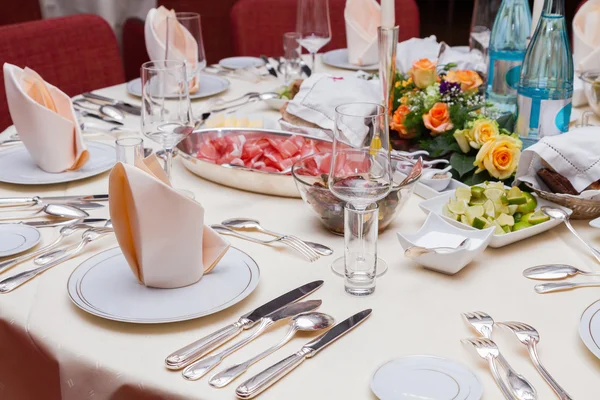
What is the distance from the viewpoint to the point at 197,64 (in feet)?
6.28

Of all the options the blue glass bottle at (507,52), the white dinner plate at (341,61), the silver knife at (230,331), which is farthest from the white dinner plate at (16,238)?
the white dinner plate at (341,61)

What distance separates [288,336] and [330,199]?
314 millimetres

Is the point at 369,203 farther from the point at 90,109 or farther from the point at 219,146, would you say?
the point at 90,109

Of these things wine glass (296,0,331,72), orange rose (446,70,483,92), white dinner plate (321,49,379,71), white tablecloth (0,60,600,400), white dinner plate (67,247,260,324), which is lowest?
white tablecloth (0,60,600,400)

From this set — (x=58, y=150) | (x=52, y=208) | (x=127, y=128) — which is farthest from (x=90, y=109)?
(x=52, y=208)

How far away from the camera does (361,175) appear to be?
0.98 metres

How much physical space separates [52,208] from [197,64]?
2.50 ft

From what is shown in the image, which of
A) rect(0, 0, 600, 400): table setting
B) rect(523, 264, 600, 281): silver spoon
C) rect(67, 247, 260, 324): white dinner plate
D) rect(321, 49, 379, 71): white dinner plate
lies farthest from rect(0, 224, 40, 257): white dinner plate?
rect(321, 49, 379, 71): white dinner plate

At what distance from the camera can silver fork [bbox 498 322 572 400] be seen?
2.56 ft

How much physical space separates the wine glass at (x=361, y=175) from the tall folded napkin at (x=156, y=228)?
0.18 meters

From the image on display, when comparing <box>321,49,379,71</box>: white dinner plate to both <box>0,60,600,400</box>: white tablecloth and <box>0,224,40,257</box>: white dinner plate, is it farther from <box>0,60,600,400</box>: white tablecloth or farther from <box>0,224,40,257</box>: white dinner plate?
<box>0,224,40,257</box>: white dinner plate

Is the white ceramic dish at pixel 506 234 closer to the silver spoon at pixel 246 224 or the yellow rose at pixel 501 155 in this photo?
the yellow rose at pixel 501 155

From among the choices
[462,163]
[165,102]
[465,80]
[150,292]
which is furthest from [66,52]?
[150,292]

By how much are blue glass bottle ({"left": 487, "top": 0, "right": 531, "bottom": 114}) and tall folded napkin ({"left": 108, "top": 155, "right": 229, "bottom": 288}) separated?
928 mm
